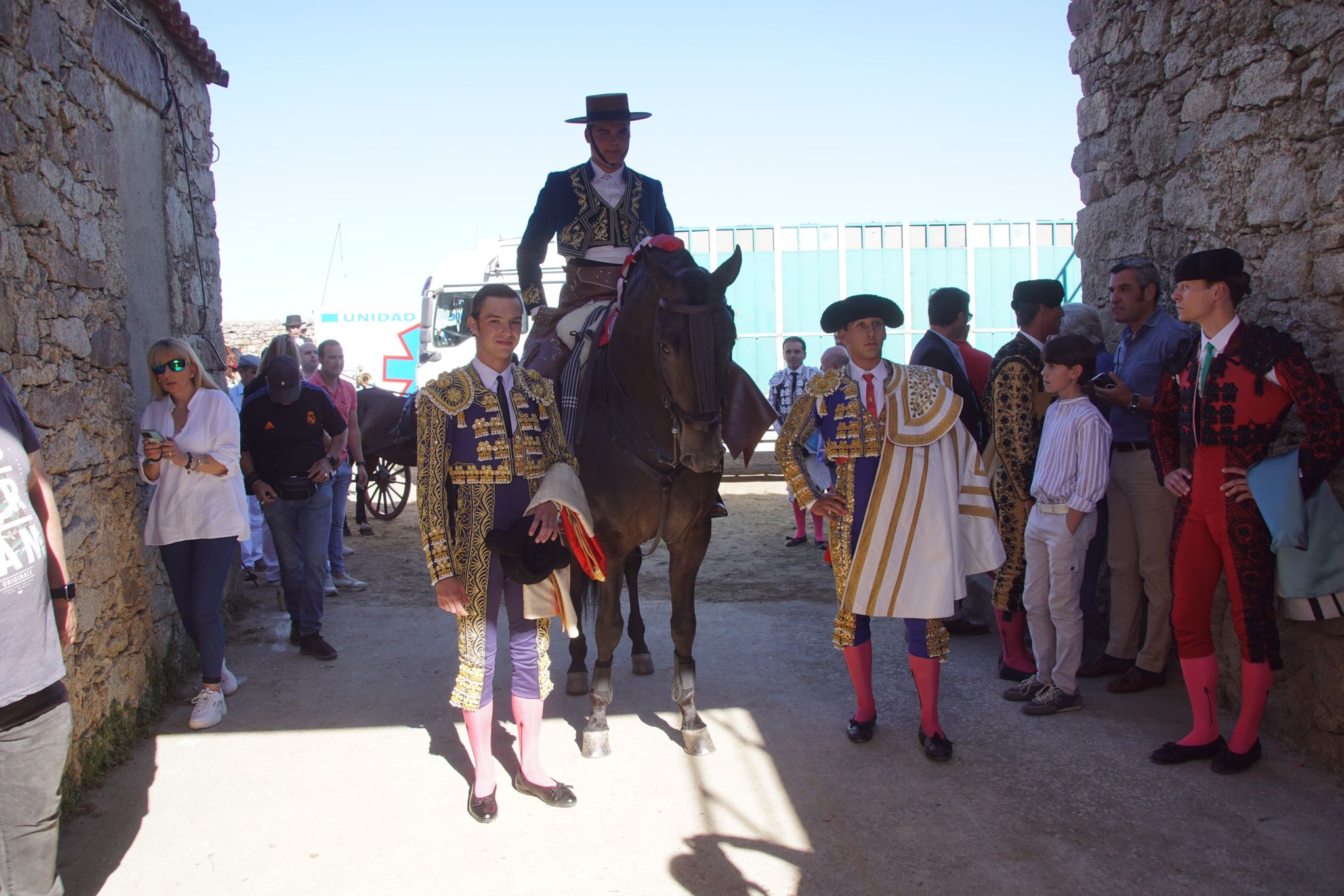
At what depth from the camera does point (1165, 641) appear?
4387 millimetres

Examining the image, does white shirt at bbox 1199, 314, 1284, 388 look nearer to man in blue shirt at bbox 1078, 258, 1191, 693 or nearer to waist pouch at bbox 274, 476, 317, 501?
man in blue shirt at bbox 1078, 258, 1191, 693

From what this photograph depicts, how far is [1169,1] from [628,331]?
133 inches

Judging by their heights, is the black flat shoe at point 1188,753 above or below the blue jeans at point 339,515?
below

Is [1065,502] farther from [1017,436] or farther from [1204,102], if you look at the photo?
[1204,102]

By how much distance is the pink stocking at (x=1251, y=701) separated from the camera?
341 cm

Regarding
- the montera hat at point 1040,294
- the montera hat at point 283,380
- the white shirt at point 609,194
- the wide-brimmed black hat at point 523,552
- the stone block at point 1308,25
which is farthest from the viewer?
the montera hat at point 283,380

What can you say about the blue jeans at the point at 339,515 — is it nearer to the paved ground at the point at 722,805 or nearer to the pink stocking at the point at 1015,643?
the paved ground at the point at 722,805

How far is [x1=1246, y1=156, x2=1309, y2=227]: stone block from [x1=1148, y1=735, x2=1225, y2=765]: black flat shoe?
2.17 meters

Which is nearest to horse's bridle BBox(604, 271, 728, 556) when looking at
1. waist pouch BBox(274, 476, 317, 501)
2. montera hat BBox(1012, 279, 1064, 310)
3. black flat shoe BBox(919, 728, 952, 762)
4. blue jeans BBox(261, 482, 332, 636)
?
black flat shoe BBox(919, 728, 952, 762)

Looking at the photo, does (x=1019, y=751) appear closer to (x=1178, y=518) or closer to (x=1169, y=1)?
(x=1178, y=518)

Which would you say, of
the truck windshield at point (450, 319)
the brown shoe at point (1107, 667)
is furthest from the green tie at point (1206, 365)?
the truck windshield at point (450, 319)

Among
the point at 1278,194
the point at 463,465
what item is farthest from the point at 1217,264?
the point at 463,465

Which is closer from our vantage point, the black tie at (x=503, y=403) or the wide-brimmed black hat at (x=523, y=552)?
the wide-brimmed black hat at (x=523, y=552)

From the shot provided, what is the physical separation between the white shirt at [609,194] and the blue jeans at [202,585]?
2314 mm
